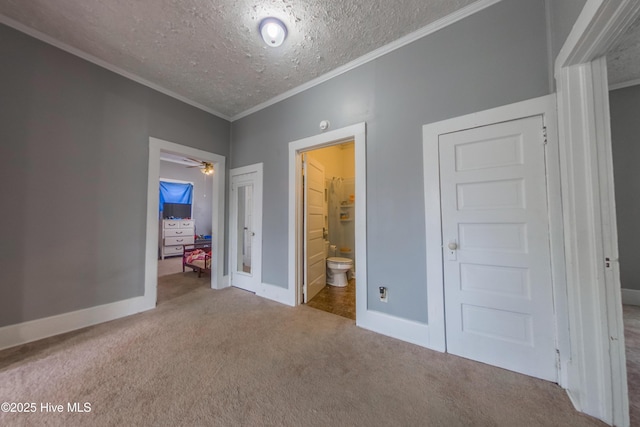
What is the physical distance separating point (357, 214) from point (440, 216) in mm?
781

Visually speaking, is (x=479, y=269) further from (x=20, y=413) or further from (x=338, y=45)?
(x=20, y=413)

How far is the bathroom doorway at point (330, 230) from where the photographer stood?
292 centimetres

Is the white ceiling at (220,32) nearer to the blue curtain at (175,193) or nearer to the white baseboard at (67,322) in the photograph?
the white baseboard at (67,322)

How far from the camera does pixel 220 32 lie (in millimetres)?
1965

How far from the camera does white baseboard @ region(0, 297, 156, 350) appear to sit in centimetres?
189

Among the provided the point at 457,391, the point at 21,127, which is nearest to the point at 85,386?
the point at 21,127

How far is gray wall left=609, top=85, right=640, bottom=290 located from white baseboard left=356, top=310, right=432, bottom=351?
3060 mm

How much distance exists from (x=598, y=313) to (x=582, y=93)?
1237 mm

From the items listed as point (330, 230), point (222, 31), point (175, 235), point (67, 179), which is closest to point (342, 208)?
point (330, 230)

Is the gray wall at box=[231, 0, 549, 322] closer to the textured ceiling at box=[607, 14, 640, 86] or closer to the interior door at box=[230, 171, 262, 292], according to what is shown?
the textured ceiling at box=[607, 14, 640, 86]

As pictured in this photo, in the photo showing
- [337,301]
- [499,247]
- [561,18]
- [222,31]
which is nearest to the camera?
[561,18]

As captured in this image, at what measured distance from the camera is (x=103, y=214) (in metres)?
2.40

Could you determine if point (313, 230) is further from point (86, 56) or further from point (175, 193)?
point (175, 193)

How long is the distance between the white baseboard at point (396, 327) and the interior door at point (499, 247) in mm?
199
